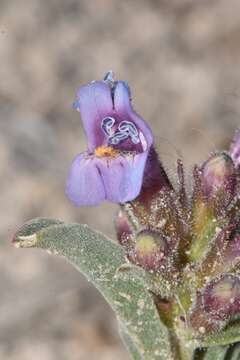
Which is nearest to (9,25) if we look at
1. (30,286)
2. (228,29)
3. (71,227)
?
(228,29)

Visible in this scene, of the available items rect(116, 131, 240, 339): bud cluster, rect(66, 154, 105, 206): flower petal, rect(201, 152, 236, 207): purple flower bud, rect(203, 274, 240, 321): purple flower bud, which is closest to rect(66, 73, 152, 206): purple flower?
A: rect(66, 154, 105, 206): flower petal

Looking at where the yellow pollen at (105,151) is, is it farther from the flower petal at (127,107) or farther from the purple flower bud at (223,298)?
the purple flower bud at (223,298)

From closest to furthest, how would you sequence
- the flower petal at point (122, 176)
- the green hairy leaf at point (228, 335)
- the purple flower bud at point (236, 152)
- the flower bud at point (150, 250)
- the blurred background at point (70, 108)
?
1. the flower petal at point (122, 176)
2. the flower bud at point (150, 250)
3. the green hairy leaf at point (228, 335)
4. the purple flower bud at point (236, 152)
5. the blurred background at point (70, 108)

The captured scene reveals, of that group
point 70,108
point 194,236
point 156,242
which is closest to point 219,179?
point 194,236

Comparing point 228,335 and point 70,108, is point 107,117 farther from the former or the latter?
point 70,108

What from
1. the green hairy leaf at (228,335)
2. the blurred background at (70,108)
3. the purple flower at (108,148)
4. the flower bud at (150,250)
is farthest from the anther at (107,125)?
the blurred background at (70,108)

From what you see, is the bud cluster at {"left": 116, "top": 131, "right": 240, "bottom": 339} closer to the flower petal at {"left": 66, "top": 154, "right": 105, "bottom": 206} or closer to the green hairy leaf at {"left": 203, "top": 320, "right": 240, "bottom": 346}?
the green hairy leaf at {"left": 203, "top": 320, "right": 240, "bottom": 346}
